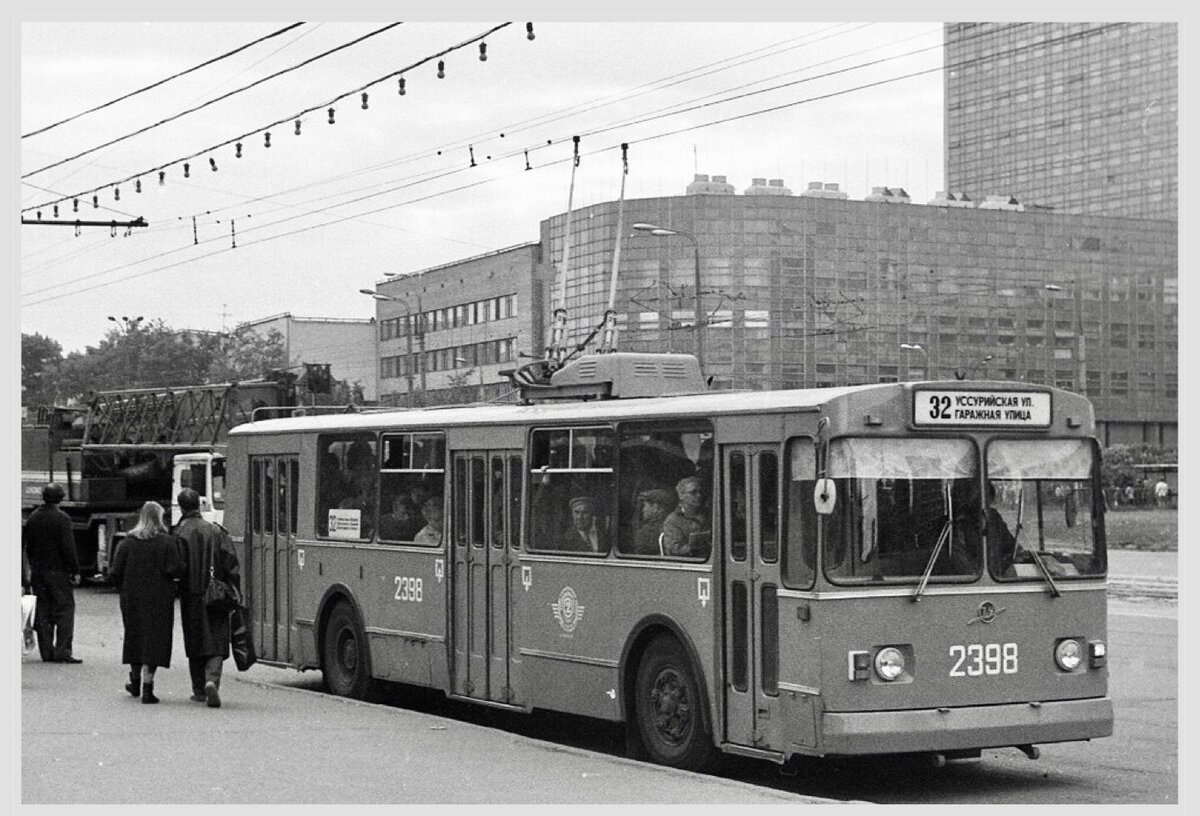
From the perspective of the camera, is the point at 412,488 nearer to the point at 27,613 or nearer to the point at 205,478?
the point at 27,613

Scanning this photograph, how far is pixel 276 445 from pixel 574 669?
234 inches

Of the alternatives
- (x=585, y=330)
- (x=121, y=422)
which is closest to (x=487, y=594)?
(x=121, y=422)

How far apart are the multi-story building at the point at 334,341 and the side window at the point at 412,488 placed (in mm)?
105569

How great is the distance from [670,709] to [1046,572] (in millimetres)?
2632

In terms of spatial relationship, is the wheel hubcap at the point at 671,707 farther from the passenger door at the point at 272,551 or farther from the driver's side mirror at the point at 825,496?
the passenger door at the point at 272,551

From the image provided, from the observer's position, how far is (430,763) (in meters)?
11.1

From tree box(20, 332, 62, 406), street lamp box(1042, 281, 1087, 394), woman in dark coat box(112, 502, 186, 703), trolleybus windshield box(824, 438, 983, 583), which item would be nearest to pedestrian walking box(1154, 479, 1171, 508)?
street lamp box(1042, 281, 1087, 394)

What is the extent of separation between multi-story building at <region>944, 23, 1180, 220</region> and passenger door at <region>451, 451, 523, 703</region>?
10570cm

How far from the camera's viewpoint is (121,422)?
117 feet

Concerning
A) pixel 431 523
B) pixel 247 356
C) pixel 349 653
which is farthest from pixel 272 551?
pixel 247 356

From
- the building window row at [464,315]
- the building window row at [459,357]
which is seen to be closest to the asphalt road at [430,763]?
the building window row at [459,357]

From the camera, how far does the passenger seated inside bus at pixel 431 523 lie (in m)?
15.1

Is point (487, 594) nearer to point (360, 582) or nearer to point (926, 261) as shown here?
point (360, 582)

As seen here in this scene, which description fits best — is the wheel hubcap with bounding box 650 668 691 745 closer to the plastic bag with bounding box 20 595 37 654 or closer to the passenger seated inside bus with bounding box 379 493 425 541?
the passenger seated inside bus with bounding box 379 493 425 541
